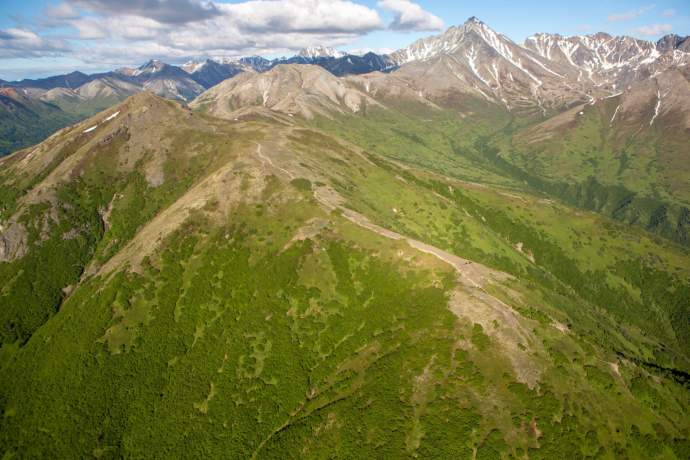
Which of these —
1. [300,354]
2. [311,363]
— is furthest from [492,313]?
[300,354]

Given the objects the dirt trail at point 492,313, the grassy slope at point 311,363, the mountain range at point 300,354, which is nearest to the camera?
the grassy slope at point 311,363

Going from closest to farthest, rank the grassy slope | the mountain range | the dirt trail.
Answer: the grassy slope
the mountain range
the dirt trail

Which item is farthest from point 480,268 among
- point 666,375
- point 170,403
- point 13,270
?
point 13,270

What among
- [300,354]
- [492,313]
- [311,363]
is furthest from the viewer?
[300,354]

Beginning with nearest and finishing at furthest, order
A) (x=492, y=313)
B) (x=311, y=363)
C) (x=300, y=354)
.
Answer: (x=492, y=313), (x=311, y=363), (x=300, y=354)

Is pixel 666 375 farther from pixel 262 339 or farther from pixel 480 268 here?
pixel 262 339

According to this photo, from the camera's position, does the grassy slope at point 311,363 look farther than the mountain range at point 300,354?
No

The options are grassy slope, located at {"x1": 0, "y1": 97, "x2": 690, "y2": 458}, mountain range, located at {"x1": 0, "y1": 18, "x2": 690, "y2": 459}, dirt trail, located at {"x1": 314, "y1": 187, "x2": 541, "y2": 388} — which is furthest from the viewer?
dirt trail, located at {"x1": 314, "y1": 187, "x2": 541, "y2": 388}

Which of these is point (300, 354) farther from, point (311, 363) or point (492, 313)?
point (492, 313)
